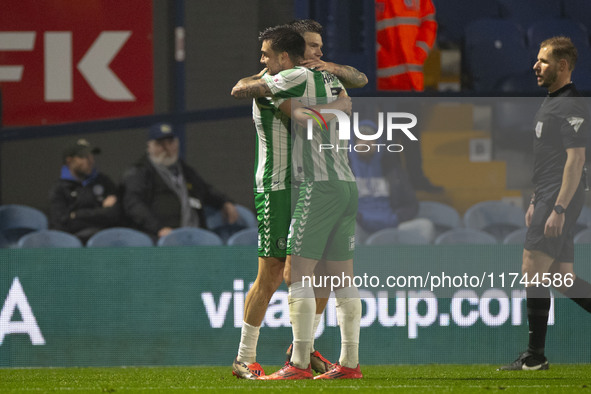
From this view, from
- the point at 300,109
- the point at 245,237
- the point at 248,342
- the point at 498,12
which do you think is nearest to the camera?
the point at 300,109

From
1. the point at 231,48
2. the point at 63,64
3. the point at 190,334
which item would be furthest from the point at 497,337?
the point at 63,64

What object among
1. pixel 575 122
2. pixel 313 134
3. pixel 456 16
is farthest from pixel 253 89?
pixel 456 16

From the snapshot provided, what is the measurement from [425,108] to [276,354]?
2001 millimetres

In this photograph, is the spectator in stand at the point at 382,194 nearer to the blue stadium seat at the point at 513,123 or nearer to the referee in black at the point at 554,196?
the blue stadium seat at the point at 513,123

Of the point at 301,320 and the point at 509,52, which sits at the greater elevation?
the point at 509,52

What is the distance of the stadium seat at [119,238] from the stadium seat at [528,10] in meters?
3.15

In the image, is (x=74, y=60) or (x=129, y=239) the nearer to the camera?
(x=129, y=239)

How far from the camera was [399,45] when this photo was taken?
7809 mm

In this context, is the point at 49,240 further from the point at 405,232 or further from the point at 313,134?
the point at 313,134

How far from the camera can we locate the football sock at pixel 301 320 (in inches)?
207

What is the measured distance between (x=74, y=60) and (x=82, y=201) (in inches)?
41.0

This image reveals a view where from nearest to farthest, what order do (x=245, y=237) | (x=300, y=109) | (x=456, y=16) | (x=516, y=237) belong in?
(x=300, y=109) < (x=516, y=237) < (x=245, y=237) < (x=456, y=16)

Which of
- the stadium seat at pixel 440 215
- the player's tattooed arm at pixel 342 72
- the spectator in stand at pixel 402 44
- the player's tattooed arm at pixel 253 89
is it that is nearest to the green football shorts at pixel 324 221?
the player's tattooed arm at pixel 253 89

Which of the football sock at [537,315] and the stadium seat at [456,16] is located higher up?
the stadium seat at [456,16]
